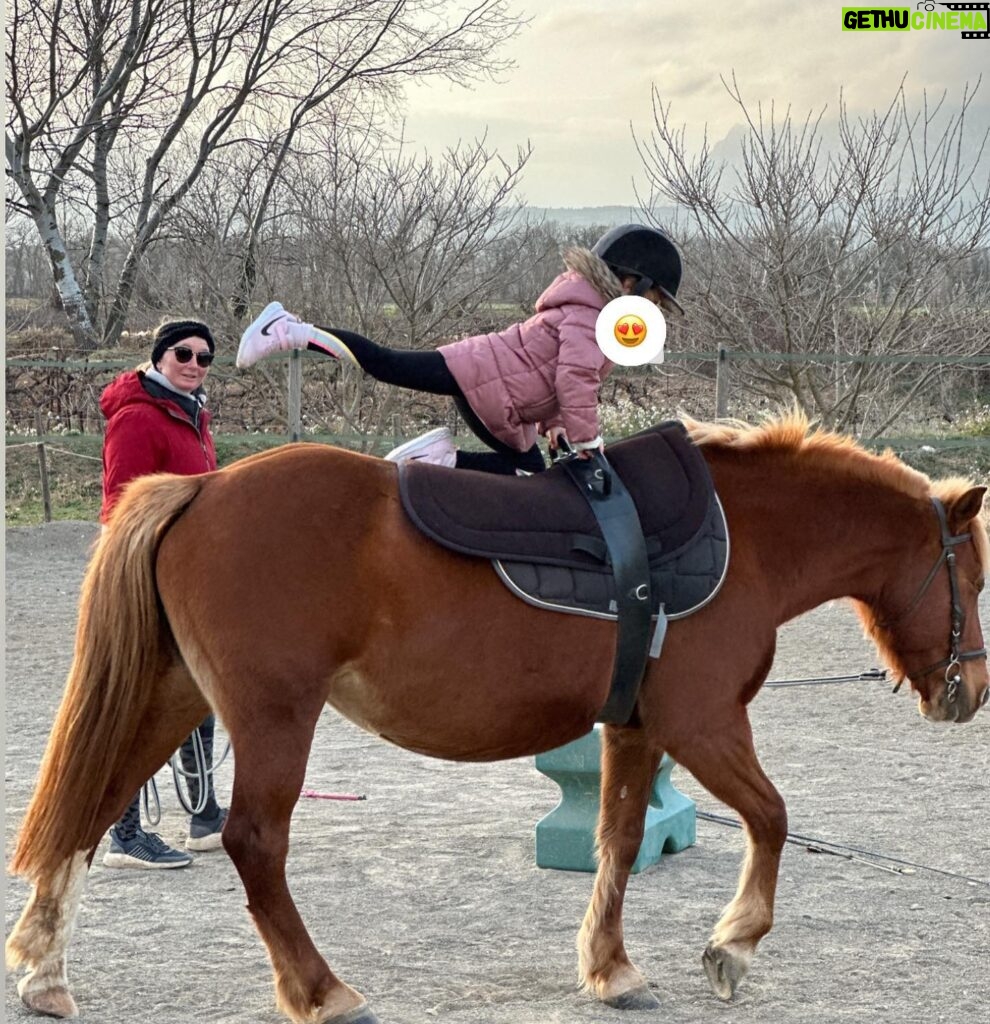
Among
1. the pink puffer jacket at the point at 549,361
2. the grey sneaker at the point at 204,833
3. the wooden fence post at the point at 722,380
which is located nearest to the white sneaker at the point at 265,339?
the pink puffer jacket at the point at 549,361

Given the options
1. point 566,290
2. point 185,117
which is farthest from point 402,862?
point 185,117

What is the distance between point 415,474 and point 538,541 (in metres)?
0.34

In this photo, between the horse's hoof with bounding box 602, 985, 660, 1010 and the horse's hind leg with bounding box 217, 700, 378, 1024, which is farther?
the horse's hoof with bounding box 602, 985, 660, 1010

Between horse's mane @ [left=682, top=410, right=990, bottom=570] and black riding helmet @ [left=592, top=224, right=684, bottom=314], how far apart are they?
15.7 inches

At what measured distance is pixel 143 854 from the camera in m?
4.48

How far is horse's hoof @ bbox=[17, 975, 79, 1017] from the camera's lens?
10.6 feet

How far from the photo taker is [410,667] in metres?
3.16

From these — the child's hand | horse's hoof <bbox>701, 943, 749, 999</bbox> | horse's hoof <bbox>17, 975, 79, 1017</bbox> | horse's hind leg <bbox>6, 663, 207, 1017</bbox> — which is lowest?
horse's hoof <bbox>17, 975, 79, 1017</bbox>

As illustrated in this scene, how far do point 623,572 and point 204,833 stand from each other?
221cm

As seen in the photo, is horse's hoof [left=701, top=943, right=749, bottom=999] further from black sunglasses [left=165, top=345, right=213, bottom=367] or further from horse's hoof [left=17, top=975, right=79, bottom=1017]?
black sunglasses [left=165, top=345, right=213, bottom=367]

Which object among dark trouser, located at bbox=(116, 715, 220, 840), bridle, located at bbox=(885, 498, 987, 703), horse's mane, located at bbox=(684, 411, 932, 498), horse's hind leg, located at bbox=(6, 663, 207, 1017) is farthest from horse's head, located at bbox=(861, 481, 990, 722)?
dark trouser, located at bbox=(116, 715, 220, 840)

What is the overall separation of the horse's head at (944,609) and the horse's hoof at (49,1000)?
2.34 m

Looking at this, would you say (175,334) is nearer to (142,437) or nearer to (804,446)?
(142,437)

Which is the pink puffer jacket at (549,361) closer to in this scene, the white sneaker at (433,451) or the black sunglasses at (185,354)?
the white sneaker at (433,451)
